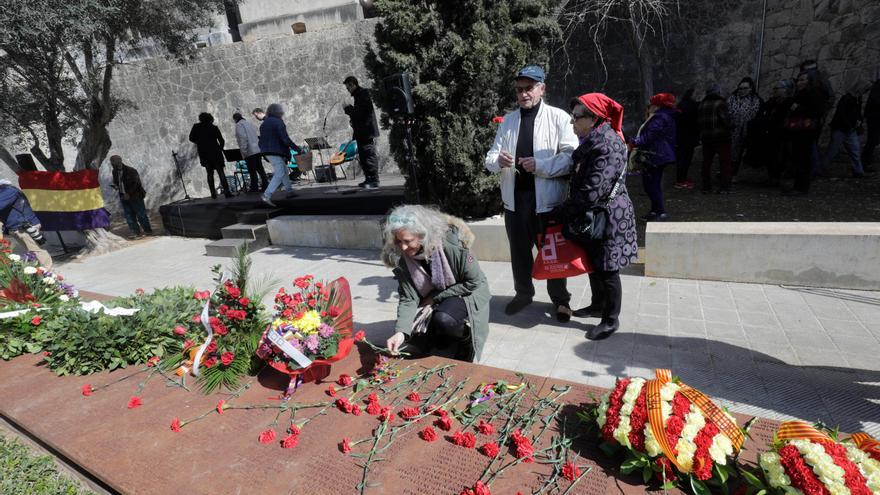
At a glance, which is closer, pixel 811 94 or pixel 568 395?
pixel 568 395

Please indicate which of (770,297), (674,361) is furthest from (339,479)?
(770,297)

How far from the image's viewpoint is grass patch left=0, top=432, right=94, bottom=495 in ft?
7.65

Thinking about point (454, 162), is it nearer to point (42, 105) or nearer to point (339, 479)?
point (339, 479)

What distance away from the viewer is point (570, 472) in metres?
1.64

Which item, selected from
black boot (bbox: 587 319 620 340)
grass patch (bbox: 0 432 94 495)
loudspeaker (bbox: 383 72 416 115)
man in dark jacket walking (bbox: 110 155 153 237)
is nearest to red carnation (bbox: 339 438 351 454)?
grass patch (bbox: 0 432 94 495)

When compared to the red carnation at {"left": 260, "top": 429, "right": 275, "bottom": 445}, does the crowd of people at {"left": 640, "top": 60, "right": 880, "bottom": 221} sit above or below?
above

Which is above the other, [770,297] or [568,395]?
[568,395]

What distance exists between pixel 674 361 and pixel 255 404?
266cm

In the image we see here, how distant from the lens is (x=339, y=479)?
177 centimetres

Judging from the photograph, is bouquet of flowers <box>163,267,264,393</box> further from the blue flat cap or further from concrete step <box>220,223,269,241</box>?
concrete step <box>220,223,269,241</box>

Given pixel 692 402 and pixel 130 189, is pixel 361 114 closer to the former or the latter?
pixel 130 189

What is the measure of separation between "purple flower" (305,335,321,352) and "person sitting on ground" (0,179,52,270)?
20.6 feet

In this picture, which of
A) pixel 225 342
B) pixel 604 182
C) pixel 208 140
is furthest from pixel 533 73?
pixel 208 140

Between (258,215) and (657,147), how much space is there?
647cm
